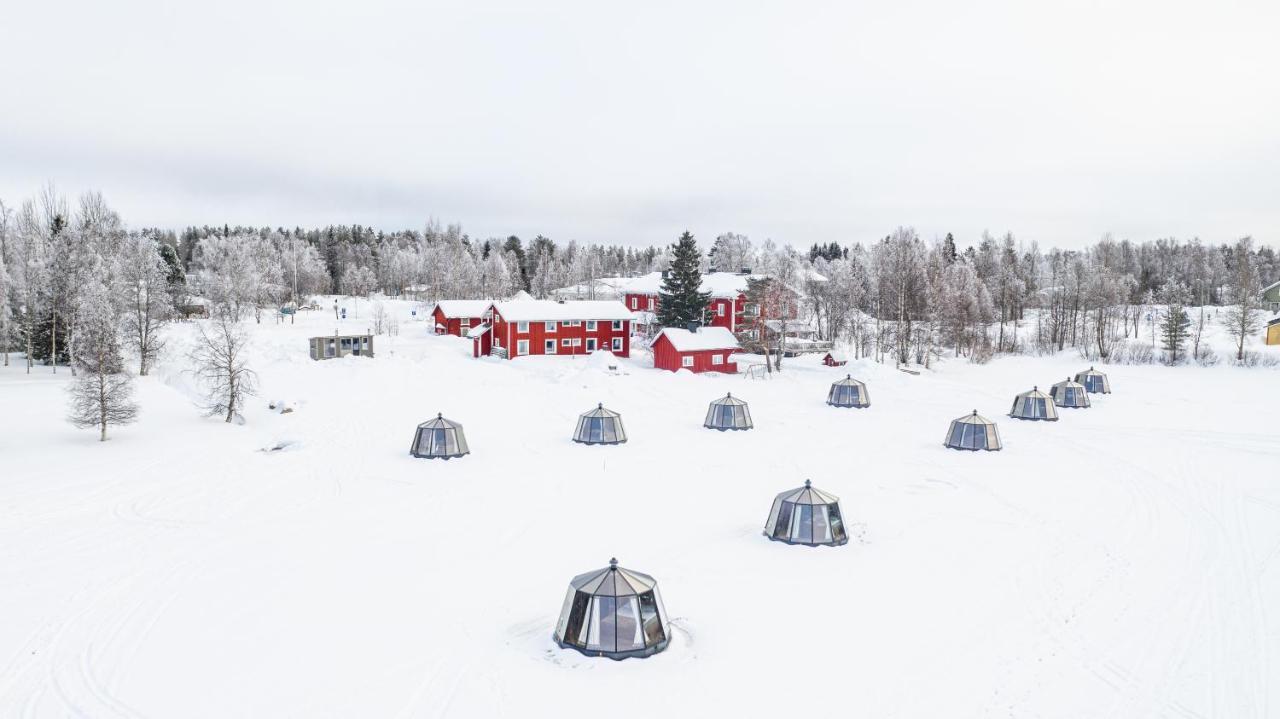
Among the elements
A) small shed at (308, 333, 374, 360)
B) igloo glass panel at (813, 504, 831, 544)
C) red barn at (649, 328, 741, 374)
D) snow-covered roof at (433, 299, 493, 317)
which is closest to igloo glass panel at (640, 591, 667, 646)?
igloo glass panel at (813, 504, 831, 544)

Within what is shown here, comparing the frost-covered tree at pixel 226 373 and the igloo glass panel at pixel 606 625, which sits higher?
the frost-covered tree at pixel 226 373

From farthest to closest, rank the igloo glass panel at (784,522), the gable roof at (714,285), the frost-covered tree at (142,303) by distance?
Result: the gable roof at (714,285) < the frost-covered tree at (142,303) < the igloo glass panel at (784,522)

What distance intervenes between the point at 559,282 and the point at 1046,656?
12562 centimetres

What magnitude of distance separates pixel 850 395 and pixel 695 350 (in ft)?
50.2

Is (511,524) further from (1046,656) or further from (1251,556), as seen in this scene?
(1251,556)

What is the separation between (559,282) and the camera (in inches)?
5305

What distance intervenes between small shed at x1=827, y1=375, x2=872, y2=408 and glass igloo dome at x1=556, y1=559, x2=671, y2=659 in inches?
1116

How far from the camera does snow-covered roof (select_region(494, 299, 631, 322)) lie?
5753 centimetres

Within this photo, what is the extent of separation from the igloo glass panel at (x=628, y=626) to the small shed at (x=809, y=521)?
6659mm

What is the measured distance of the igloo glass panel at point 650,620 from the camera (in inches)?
497

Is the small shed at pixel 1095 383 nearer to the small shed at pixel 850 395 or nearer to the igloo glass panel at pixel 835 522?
the small shed at pixel 850 395

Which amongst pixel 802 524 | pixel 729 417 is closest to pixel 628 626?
pixel 802 524

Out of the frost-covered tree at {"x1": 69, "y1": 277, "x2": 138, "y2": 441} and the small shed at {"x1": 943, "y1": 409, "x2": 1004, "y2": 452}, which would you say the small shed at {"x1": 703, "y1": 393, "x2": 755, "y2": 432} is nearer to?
Answer: the small shed at {"x1": 943, "y1": 409, "x2": 1004, "y2": 452}

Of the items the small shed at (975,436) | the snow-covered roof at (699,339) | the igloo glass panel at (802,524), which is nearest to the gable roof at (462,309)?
the snow-covered roof at (699,339)
